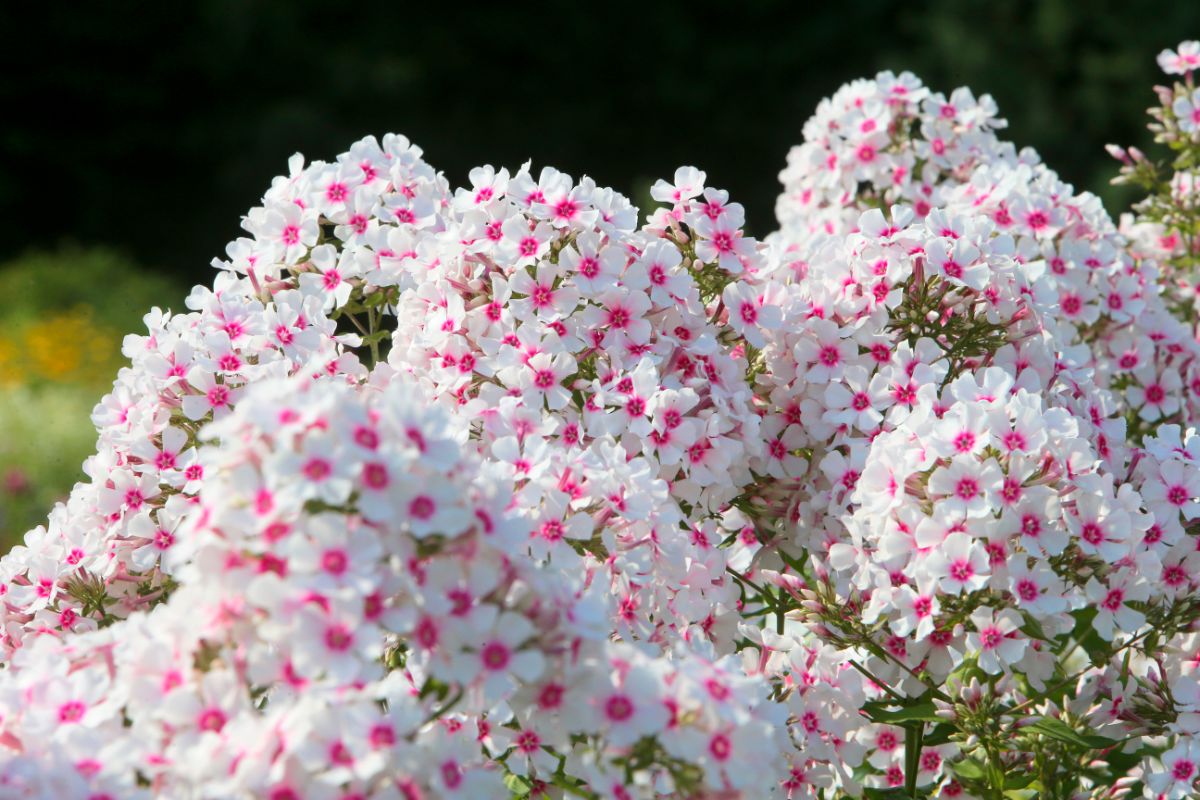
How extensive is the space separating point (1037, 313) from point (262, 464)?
1732mm

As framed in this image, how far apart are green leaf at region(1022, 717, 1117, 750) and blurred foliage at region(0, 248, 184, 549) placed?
4839mm

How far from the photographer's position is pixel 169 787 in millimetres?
1842

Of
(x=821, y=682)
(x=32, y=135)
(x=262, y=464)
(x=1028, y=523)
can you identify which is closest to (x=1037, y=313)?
(x=1028, y=523)

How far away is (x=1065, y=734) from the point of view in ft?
8.23

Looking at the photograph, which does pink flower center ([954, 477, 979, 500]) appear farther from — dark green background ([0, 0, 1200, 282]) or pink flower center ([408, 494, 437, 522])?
dark green background ([0, 0, 1200, 282])

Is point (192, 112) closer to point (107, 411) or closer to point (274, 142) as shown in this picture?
point (274, 142)

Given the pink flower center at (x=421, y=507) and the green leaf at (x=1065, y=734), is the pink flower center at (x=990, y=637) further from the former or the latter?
the pink flower center at (x=421, y=507)


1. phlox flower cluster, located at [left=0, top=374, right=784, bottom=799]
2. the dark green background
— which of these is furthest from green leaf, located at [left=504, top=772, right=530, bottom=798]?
the dark green background

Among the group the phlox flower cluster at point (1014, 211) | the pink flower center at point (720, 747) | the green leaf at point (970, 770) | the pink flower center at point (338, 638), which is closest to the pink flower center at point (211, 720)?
the pink flower center at point (338, 638)

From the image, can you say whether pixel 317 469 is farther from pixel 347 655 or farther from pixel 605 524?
pixel 605 524

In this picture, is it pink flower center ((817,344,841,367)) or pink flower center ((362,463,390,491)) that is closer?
pink flower center ((362,463,390,491))

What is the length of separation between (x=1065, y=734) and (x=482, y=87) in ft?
51.8

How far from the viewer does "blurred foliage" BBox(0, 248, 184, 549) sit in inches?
304

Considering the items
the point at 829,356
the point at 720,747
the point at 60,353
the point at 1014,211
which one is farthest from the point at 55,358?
the point at 720,747
